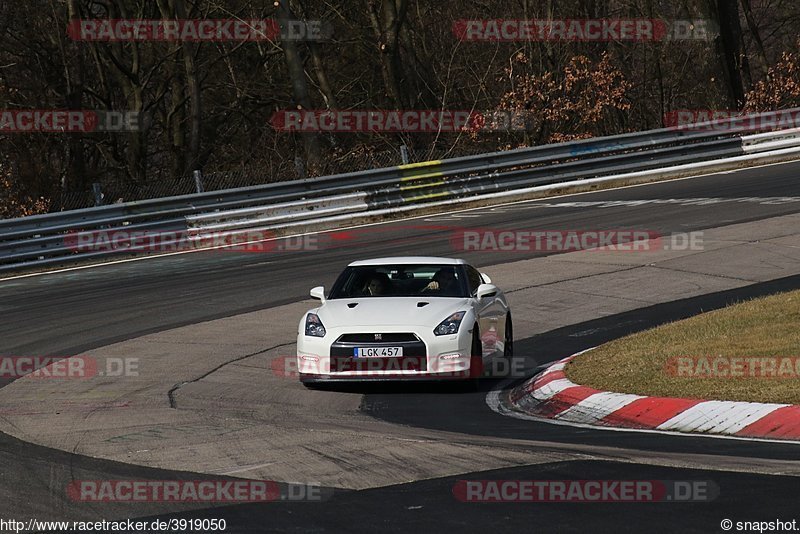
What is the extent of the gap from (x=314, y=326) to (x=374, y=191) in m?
13.5

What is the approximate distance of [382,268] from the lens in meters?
13.3

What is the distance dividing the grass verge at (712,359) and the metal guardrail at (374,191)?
12.2 meters

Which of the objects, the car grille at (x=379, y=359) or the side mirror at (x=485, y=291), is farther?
the side mirror at (x=485, y=291)

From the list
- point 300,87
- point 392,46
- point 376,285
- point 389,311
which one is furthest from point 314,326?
point 392,46

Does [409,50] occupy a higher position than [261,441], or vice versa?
[409,50]

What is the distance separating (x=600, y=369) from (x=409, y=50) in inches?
1038

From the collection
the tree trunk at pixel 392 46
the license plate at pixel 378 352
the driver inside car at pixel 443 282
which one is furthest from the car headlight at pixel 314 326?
the tree trunk at pixel 392 46

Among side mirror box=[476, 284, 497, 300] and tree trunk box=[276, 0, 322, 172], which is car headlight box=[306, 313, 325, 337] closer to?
side mirror box=[476, 284, 497, 300]

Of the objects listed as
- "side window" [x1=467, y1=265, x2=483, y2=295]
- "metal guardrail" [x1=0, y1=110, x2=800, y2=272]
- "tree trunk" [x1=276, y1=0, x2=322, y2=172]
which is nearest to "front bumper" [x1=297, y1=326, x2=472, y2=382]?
"side window" [x1=467, y1=265, x2=483, y2=295]

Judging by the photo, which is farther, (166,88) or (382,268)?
(166,88)

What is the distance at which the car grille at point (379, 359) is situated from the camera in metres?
11.7

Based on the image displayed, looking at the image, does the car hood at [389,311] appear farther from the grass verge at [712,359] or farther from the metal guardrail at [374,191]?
the metal guardrail at [374,191]

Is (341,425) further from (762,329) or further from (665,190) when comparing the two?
(665,190)

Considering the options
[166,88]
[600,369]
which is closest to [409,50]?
[166,88]
